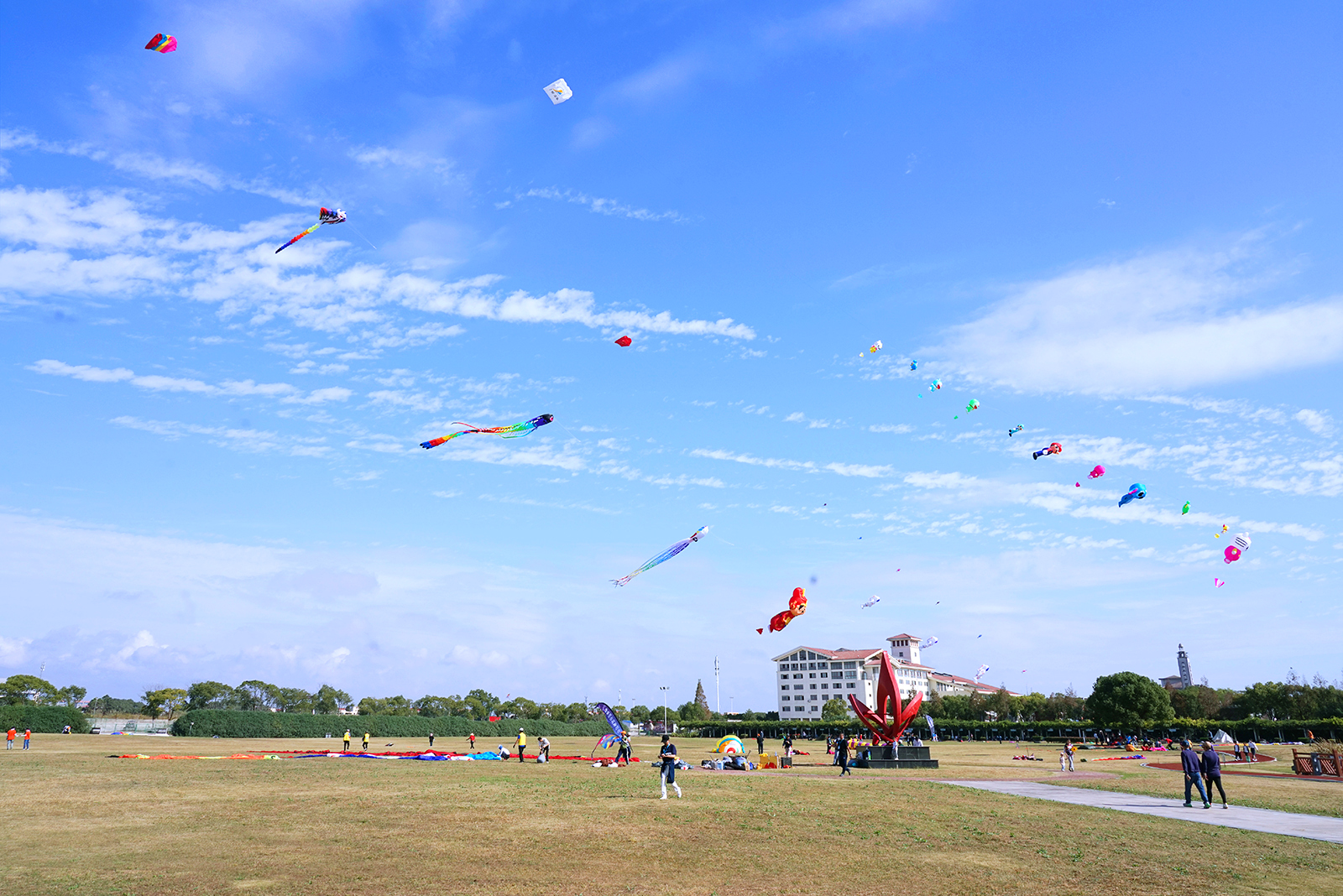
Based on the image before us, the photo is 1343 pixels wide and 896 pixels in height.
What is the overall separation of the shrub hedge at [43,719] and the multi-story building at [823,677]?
129088mm

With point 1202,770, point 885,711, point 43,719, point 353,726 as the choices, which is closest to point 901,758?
point 885,711

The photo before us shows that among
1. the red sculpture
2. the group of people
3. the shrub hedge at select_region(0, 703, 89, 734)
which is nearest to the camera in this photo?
the group of people

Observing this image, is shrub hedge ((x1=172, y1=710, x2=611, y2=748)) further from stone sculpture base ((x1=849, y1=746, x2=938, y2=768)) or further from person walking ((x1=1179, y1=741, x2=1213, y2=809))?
person walking ((x1=1179, y1=741, x2=1213, y2=809))

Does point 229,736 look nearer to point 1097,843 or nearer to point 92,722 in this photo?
point 92,722

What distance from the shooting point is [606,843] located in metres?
16.9

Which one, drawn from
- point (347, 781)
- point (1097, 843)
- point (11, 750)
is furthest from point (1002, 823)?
point (11, 750)

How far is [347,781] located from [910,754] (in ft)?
91.3

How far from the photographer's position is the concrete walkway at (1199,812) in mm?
19125

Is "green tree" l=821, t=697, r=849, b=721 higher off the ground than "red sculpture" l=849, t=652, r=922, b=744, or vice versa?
"red sculpture" l=849, t=652, r=922, b=744

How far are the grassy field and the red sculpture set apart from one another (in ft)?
38.4

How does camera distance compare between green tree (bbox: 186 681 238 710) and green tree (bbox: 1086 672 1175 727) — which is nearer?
green tree (bbox: 1086 672 1175 727)

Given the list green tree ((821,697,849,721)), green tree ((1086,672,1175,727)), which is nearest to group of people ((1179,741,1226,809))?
green tree ((1086,672,1175,727))

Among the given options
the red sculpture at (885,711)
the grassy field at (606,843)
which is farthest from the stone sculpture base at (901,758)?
the grassy field at (606,843)

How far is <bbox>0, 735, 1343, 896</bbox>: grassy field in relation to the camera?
1337 cm
